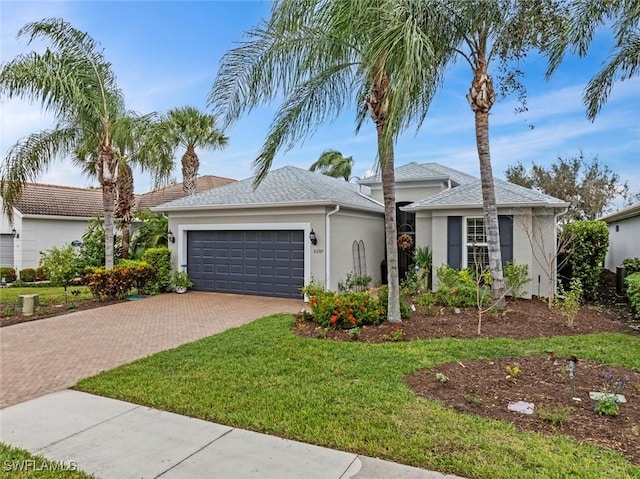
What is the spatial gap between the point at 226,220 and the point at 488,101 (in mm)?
9286

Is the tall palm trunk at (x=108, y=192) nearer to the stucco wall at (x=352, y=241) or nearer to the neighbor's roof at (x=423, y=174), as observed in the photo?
the stucco wall at (x=352, y=241)

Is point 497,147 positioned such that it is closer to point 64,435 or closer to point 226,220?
point 226,220

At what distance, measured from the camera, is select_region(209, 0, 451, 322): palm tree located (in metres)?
6.41

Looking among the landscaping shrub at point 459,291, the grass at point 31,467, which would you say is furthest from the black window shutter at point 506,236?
the grass at point 31,467

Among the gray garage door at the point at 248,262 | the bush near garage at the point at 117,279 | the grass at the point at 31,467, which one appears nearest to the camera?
the grass at the point at 31,467

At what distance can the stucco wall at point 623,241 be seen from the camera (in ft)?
55.3

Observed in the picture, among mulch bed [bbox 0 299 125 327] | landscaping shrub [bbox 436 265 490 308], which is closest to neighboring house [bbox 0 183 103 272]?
mulch bed [bbox 0 299 125 327]

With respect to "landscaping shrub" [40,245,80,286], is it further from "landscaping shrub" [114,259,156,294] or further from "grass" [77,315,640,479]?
"grass" [77,315,640,479]

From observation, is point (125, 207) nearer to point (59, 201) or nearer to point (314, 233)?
point (59, 201)

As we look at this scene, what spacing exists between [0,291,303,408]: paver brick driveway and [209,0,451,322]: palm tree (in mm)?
4051

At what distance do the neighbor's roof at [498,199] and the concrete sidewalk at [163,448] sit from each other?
10.5 meters

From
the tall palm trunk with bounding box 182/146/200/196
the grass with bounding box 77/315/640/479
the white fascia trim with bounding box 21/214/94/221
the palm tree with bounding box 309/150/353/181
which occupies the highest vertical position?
the palm tree with bounding box 309/150/353/181

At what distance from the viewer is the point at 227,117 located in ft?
28.9

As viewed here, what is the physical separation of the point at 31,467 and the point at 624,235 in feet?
76.2
